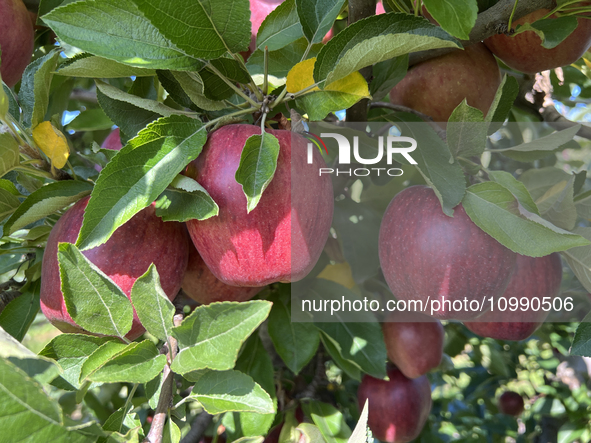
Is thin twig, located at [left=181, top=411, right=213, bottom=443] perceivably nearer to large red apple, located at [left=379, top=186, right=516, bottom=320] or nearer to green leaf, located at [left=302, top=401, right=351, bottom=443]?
green leaf, located at [left=302, top=401, right=351, bottom=443]

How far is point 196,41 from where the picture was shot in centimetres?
43

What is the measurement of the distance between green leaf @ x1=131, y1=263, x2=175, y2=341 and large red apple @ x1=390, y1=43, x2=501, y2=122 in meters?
0.51

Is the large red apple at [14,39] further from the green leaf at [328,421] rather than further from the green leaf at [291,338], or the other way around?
the green leaf at [328,421]

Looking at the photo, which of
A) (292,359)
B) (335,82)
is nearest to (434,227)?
(335,82)

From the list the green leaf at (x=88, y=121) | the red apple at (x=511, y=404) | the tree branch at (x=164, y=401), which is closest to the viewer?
the tree branch at (x=164, y=401)

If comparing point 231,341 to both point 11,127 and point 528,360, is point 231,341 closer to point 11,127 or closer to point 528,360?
point 11,127

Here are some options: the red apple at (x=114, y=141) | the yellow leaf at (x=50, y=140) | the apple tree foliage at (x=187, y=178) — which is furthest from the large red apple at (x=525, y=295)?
the red apple at (x=114, y=141)

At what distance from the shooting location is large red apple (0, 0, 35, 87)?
2.12 ft

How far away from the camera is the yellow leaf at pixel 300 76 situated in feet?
1.55

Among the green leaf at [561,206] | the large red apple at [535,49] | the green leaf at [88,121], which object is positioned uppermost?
the large red apple at [535,49]

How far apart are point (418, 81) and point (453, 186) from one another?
259 millimetres

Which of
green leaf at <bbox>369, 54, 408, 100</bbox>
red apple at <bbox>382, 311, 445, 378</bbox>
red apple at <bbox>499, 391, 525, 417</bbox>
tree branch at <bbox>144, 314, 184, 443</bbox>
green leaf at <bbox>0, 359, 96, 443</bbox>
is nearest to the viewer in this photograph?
green leaf at <bbox>0, 359, 96, 443</bbox>

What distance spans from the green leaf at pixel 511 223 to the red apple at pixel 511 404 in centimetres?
141

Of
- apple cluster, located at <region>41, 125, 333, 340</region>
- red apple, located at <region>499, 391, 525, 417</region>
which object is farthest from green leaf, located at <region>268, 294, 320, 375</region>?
red apple, located at <region>499, 391, 525, 417</region>
